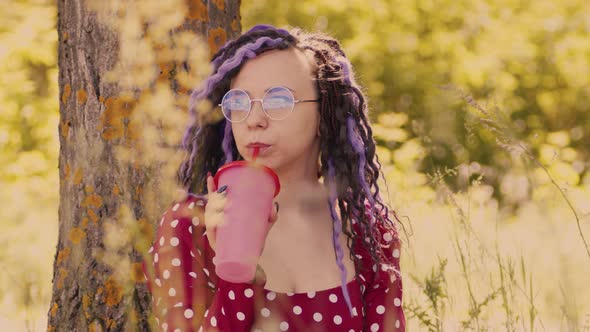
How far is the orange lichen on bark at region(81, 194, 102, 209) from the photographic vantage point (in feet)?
8.52

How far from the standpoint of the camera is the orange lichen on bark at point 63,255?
104 inches

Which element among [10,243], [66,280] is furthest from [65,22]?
[10,243]

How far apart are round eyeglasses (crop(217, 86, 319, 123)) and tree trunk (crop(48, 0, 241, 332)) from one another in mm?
619

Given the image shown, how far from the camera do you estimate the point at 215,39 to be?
2664mm

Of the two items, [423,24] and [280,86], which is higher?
[423,24]

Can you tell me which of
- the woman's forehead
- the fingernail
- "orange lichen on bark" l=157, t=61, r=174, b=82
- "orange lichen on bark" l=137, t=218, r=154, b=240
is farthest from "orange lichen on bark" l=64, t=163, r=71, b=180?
the fingernail

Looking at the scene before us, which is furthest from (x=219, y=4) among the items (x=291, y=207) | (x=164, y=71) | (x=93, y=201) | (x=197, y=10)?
(x=291, y=207)

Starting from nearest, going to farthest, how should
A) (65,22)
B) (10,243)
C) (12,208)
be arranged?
(65,22) → (10,243) → (12,208)

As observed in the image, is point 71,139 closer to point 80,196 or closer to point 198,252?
point 80,196

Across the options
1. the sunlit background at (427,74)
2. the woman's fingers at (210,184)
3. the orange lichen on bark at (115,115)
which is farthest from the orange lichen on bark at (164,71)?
the sunlit background at (427,74)

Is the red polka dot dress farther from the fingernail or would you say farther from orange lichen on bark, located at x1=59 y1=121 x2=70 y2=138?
orange lichen on bark, located at x1=59 y1=121 x2=70 y2=138

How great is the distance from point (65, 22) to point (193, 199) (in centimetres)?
99

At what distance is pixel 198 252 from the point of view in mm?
2100

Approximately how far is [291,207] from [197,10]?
2.90ft
